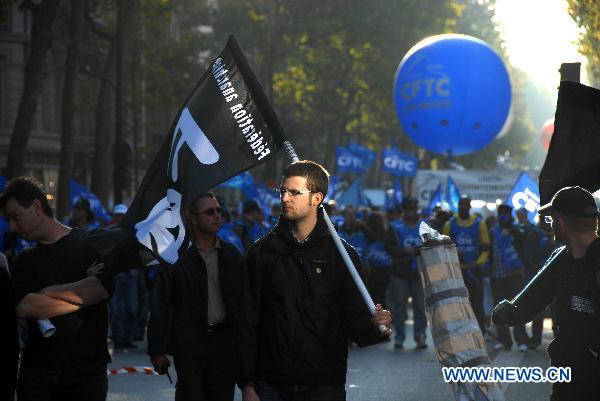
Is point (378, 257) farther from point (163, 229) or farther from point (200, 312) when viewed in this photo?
point (163, 229)

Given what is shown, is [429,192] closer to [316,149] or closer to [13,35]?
[13,35]

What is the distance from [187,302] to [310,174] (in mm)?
1911

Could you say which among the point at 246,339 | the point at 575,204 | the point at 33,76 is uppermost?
the point at 33,76

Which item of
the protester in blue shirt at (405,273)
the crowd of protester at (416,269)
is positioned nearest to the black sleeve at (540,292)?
the crowd of protester at (416,269)

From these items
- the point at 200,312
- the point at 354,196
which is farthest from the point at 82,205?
the point at 354,196

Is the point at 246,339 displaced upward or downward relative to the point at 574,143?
downward

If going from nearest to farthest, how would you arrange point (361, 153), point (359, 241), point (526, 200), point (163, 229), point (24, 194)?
point (24, 194) < point (163, 229) < point (359, 241) < point (526, 200) < point (361, 153)

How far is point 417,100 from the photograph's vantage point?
1839 cm

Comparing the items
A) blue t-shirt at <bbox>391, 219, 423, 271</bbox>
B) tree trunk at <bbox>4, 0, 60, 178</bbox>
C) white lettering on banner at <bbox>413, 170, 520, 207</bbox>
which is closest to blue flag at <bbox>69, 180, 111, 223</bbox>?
tree trunk at <bbox>4, 0, 60, 178</bbox>

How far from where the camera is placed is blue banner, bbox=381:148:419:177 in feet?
133

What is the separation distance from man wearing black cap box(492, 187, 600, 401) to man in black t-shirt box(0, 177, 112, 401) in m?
2.11

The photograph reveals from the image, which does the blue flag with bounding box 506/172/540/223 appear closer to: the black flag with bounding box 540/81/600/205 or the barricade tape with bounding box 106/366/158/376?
the barricade tape with bounding box 106/366/158/376

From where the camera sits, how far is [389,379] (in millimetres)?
12992

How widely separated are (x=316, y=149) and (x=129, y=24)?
43.7 meters
